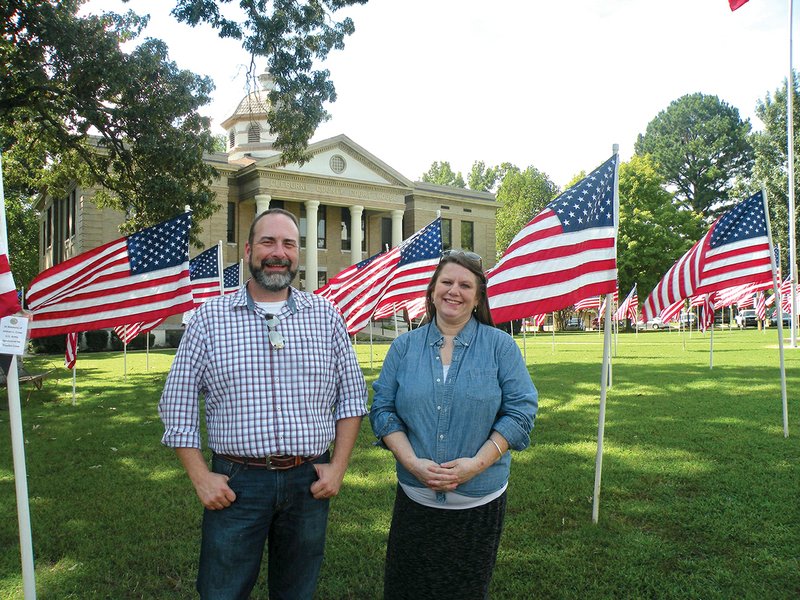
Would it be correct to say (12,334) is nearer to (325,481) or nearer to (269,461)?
(269,461)

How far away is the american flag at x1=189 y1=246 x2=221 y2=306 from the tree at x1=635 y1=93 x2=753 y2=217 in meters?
59.3

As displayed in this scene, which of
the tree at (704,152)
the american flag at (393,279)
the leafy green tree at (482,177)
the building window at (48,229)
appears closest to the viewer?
the american flag at (393,279)

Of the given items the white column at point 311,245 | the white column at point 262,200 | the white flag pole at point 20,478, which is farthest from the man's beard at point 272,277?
the white column at point 311,245

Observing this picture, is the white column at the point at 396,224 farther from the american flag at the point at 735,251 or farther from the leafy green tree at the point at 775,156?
the american flag at the point at 735,251

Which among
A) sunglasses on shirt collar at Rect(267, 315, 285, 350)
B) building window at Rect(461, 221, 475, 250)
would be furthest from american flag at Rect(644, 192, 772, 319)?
building window at Rect(461, 221, 475, 250)

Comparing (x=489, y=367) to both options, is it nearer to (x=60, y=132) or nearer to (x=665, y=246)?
(x=60, y=132)

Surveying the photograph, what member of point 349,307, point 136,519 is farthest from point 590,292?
point 349,307

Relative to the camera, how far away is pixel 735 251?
8.98 meters

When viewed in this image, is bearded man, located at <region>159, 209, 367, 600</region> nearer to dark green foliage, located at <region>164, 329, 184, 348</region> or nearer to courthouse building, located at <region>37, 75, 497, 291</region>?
dark green foliage, located at <region>164, 329, 184, 348</region>

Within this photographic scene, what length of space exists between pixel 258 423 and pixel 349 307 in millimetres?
9397

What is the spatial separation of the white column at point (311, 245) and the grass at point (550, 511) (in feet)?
107

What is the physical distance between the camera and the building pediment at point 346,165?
1703 inches

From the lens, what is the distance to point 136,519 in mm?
5531

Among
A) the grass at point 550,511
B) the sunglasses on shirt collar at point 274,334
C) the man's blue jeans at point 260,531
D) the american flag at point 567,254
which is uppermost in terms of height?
the american flag at point 567,254
